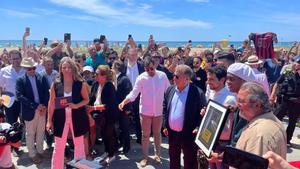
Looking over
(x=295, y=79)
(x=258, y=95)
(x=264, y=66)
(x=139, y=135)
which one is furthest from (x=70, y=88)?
(x=264, y=66)

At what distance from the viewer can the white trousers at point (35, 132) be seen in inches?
270

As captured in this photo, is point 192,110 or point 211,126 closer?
point 211,126

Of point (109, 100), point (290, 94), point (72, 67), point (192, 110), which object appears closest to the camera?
point (192, 110)

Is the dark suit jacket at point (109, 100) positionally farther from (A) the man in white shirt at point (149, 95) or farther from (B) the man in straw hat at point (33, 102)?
(B) the man in straw hat at point (33, 102)

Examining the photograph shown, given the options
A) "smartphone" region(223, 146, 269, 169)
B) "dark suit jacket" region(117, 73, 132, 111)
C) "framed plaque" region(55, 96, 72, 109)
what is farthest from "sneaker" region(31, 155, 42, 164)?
"smartphone" region(223, 146, 269, 169)

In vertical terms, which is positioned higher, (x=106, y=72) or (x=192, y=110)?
(x=106, y=72)

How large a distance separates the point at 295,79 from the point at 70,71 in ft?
16.5

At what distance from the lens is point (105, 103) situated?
21.9 feet

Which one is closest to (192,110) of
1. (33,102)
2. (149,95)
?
(149,95)

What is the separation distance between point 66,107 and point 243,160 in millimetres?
3850

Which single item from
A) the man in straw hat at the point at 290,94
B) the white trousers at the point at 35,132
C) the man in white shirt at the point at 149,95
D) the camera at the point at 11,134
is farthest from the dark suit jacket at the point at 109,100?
the man in straw hat at the point at 290,94

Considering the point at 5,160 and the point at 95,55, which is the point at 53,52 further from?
the point at 5,160

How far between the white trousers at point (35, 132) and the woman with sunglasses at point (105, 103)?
104cm

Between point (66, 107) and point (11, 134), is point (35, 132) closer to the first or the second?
point (66, 107)
